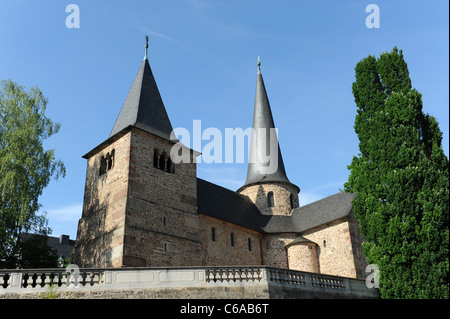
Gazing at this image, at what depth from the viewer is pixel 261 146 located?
3584 cm

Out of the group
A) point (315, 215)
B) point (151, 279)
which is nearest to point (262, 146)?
point (315, 215)

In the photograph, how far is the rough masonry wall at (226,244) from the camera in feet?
A: 82.3

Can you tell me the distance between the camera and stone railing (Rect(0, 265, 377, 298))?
13672 millimetres

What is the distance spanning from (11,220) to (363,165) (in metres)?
15.5

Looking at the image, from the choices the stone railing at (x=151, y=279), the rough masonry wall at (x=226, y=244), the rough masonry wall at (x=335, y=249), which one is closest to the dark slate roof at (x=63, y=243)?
the rough masonry wall at (x=226, y=244)

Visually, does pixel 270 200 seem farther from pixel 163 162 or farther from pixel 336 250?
pixel 163 162

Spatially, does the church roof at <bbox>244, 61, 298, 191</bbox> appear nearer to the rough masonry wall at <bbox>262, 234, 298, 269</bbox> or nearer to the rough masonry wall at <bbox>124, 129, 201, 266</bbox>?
the rough masonry wall at <bbox>262, 234, 298, 269</bbox>

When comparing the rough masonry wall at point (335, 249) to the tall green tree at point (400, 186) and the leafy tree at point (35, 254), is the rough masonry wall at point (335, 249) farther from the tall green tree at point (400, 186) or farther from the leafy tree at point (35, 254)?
the leafy tree at point (35, 254)

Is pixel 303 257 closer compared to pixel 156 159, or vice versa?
pixel 156 159

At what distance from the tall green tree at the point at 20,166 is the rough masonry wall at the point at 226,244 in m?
7.99

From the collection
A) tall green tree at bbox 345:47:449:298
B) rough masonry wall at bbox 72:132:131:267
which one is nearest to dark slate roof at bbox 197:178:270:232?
rough masonry wall at bbox 72:132:131:267

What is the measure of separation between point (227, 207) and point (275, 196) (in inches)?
220
